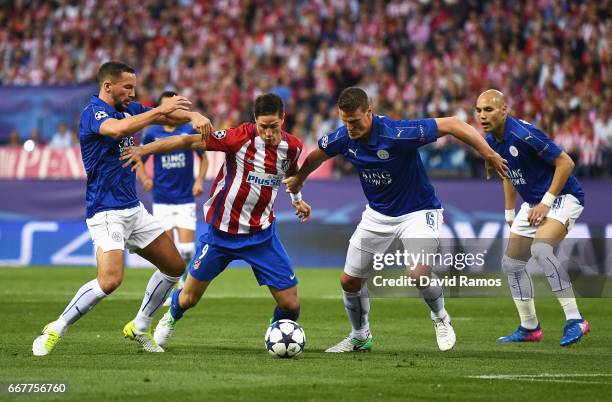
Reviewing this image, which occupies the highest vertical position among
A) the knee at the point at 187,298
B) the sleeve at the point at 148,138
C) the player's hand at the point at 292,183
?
the player's hand at the point at 292,183

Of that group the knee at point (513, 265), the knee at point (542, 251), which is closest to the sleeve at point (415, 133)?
the knee at point (542, 251)

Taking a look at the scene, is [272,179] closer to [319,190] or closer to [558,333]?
[558,333]

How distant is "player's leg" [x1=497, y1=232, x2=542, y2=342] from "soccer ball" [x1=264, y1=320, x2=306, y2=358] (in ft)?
8.88

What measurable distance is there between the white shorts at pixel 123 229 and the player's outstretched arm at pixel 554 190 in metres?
3.56

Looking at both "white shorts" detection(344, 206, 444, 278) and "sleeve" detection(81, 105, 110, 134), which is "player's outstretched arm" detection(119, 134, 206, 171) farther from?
"white shorts" detection(344, 206, 444, 278)

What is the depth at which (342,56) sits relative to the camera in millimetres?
26797

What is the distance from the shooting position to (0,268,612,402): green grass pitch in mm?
7957

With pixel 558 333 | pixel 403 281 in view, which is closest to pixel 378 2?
pixel 403 281

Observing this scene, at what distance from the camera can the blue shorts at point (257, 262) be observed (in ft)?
33.0

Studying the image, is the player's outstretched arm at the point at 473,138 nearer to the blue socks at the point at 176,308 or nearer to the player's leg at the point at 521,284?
the player's leg at the point at 521,284

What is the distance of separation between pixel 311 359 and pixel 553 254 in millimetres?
3061

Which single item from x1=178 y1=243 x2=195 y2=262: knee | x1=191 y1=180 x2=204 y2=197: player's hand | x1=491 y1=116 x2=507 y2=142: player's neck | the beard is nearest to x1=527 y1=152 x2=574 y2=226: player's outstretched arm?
x1=491 y1=116 x2=507 y2=142: player's neck

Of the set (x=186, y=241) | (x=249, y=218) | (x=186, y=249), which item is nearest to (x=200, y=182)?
(x=186, y=241)

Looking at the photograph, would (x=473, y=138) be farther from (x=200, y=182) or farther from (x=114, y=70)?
(x=200, y=182)
